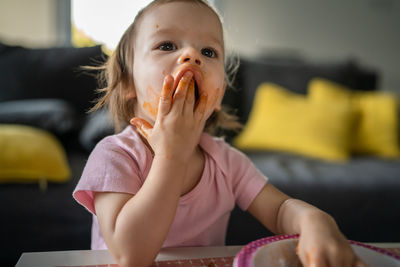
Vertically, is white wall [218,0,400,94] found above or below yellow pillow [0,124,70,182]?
above

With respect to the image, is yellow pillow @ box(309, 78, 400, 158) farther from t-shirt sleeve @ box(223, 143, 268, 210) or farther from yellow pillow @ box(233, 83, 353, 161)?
t-shirt sleeve @ box(223, 143, 268, 210)

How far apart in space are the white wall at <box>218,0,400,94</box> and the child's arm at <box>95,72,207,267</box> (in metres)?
3.16

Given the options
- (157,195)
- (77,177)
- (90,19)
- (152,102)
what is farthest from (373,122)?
(90,19)

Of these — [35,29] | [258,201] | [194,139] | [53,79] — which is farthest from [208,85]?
[35,29]

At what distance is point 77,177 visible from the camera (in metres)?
1.32

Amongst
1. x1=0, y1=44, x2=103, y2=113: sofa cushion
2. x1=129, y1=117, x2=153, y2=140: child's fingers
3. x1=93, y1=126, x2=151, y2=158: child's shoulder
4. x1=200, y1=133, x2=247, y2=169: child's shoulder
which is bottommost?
x1=0, y1=44, x2=103, y2=113: sofa cushion

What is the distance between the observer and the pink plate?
0.39 meters

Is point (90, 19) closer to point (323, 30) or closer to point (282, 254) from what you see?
point (323, 30)

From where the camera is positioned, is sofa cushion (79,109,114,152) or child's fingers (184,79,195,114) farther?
sofa cushion (79,109,114,152)

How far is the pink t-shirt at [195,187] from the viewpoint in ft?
1.92

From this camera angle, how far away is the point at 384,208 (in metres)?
1.39

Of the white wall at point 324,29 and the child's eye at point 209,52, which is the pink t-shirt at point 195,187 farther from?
the white wall at point 324,29

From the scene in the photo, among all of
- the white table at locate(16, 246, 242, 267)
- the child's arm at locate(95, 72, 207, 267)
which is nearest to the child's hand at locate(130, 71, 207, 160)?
the child's arm at locate(95, 72, 207, 267)

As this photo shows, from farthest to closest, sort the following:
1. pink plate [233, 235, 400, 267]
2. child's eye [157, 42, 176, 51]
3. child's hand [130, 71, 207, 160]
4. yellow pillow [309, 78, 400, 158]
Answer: yellow pillow [309, 78, 400, 158] < child's eye [157, 42, 176, 51] < child's hand [130, 71, 207, 160] < pink plate [233, 235, 400, 267]
